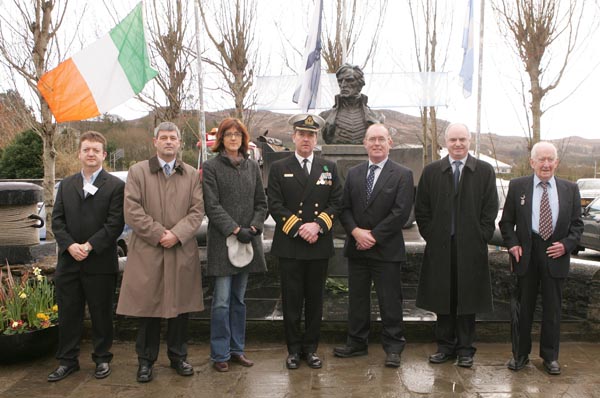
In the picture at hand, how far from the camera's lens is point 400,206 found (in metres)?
4.11

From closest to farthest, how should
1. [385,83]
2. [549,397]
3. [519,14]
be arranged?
1. [549,397]
2. [519,14]
3. [385,83]

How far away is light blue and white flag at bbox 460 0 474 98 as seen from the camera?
10.8m

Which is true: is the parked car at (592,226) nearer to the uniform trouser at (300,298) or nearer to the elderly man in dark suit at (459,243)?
the elderly man in dark suit at (459,243)

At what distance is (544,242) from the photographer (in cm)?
396

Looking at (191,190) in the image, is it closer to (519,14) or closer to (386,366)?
(386,366)

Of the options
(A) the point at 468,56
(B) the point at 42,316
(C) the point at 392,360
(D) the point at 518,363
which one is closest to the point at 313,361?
(C) the point at 392,360

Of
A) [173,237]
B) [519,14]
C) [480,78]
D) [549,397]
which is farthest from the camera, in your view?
[519,14]

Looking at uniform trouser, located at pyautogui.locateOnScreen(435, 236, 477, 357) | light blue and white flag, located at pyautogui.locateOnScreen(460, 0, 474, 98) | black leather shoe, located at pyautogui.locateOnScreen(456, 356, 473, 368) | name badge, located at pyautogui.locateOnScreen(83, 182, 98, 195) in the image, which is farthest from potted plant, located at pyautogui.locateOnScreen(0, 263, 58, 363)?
light blue and white flag, located at pyautogui.locateOnScreen(460, 0, 474, 98)

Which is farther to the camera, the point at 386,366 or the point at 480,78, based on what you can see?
the point at 480,78

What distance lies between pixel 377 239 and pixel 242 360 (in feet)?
4.78

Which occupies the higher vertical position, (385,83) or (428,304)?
(385,83)

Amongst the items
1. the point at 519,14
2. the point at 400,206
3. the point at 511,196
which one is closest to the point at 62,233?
the point at 400,206

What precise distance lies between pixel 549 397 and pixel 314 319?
1.75 m

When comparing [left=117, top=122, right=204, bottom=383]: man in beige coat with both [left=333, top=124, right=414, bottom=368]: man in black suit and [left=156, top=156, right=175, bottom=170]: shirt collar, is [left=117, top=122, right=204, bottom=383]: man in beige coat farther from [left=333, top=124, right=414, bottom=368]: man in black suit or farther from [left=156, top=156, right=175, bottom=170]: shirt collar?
[left=333, top=124, right=414, bottom=368]: man in black suit
